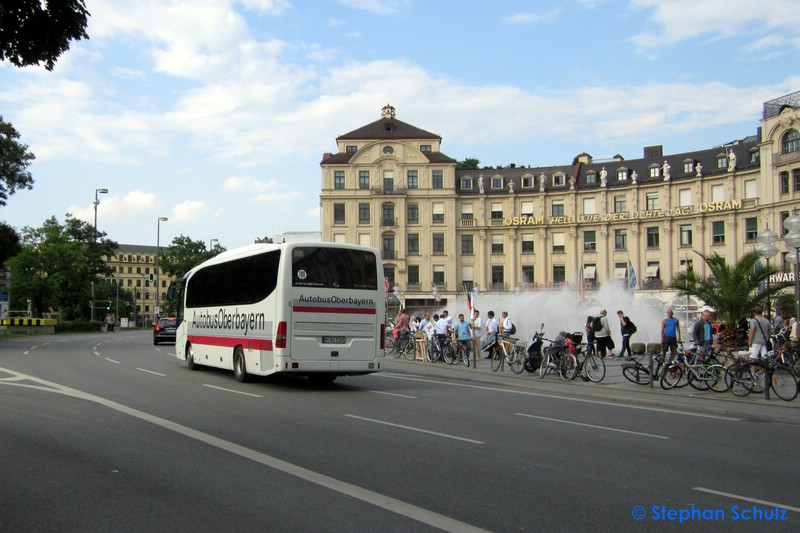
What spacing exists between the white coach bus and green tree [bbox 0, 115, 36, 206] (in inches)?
1147

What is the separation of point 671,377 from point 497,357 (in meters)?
6.77

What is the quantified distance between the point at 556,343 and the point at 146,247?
189226 millimetres

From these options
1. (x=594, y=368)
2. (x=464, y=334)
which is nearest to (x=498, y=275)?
(x=464, y=334)

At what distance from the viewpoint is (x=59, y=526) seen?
5859 millimetres

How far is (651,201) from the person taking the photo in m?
76.8

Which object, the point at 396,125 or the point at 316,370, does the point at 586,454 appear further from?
the point at 396,125

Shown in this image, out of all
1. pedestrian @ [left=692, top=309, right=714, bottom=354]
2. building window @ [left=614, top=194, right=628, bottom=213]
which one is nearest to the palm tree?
pedestrian @ [left=692, top=309, right=714, bottom=354]

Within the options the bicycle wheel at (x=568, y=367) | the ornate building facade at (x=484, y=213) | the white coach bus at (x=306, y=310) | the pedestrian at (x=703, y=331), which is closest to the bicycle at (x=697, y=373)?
the pedestrian at (x=703, y=331)

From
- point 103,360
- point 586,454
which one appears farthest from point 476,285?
point 586,454

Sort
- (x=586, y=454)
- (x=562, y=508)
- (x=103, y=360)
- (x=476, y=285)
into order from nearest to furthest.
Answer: (x=562, y=508) → (x=586, y=454) → (x=103, y=360) → (x=476, y=285)

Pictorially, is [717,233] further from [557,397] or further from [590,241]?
[557,397]

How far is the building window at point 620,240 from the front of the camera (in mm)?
77625

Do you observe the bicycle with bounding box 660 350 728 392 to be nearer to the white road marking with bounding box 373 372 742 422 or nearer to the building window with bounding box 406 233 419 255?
the white road marking with bounding box 373 372 742 422

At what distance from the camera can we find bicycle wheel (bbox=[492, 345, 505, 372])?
23281mm
